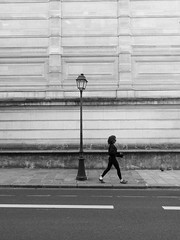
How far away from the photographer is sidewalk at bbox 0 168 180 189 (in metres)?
10.9

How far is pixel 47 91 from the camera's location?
15.6 m

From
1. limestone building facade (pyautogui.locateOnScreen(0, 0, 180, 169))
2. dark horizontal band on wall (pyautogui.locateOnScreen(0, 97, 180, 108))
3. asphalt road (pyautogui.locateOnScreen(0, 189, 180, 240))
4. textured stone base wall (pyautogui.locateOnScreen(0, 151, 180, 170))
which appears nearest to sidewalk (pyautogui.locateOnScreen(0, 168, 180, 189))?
textured stone base wall (pyautogui.locateOnScreen(0, 151, 180, 170))

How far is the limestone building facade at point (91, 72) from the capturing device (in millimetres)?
15344

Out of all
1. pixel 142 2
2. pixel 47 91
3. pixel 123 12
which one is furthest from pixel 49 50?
pixel 142 2

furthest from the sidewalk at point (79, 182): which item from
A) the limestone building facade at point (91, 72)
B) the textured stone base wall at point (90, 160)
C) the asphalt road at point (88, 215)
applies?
the limestone building facade at point (91, 72)

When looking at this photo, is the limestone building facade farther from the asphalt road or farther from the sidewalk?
the asphalt road

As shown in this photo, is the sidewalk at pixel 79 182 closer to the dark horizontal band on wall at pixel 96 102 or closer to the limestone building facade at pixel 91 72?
the limestone building facade at pixel 91 72

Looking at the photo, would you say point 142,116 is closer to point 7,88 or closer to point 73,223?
point 7,88

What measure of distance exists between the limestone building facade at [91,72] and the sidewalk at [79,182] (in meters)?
1.90

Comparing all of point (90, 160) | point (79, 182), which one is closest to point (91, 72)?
point (90, 160)

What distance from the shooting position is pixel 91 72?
1584 centimetres

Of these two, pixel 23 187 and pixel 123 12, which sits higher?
pixel 123 12

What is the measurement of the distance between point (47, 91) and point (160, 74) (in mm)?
6312

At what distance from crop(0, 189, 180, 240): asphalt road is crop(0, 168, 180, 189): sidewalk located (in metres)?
0.58
